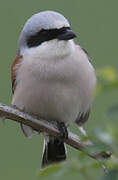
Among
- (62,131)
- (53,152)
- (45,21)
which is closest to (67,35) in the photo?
(45,21)

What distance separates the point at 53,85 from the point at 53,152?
2.16 ft

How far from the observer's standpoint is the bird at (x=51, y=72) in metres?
3.26

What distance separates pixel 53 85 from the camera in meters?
3.31

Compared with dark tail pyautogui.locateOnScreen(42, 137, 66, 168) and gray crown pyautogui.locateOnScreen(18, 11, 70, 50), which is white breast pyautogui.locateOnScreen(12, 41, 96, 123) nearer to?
gray crown pyautogui.locateOnScreen(18, 11, 70, 50)

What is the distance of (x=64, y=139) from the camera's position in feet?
9.87

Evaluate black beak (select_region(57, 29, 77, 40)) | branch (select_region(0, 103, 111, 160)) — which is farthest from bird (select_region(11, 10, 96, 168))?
branch (select_region(0, 103, 111, 160))

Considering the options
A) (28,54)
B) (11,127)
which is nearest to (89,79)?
(28,54)

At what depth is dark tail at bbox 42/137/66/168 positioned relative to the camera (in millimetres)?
3617

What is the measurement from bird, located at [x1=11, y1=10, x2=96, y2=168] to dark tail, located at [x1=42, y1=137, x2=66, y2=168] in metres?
0.28

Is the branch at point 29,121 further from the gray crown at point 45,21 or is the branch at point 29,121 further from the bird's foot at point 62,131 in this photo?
the gray crown at point 45,21

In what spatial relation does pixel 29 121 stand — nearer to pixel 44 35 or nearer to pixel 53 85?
pixel 53 85

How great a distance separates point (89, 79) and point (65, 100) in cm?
25

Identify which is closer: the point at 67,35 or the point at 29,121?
the point at 29,121

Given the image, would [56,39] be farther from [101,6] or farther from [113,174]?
[101,6]
